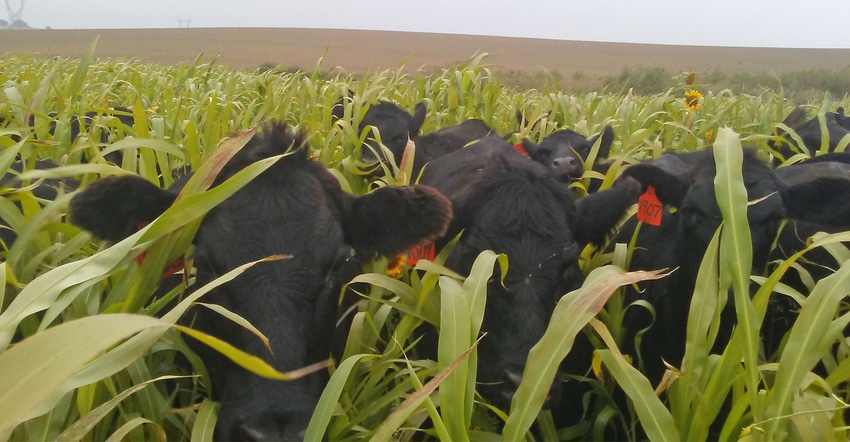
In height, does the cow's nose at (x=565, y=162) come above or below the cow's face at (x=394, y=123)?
below

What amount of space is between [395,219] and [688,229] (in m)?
1.89

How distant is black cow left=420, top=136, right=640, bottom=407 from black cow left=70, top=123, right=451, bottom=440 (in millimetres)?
605

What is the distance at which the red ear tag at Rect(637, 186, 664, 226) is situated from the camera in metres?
3.32

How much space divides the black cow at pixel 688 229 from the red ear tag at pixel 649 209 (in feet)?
0.26

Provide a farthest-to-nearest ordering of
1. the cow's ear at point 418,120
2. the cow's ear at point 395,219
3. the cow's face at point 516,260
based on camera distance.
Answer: the cow's ear at point 418,120 → the cow's face at point 516,260 → the cow's ear at point 395,219

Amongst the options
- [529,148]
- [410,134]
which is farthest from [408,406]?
[410,134]

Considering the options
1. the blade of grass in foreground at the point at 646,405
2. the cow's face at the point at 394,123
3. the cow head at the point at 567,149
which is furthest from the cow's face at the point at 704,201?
the cow's face at the point at 394,123

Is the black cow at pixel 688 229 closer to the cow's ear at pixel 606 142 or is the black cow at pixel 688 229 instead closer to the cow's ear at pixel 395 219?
the cow's ear at pixel 395 219

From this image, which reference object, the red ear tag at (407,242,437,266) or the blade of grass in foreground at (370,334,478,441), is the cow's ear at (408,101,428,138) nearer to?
the red ear tag at (407,242,437,266)

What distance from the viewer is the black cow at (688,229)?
10.6 ft

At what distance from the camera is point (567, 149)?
5.86 meters

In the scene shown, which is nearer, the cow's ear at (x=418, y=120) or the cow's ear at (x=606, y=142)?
the cow's ear at (x=606, y=142)

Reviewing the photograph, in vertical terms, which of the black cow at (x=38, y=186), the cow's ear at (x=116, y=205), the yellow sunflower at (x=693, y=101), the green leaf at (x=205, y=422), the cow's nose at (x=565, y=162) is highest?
the yellow sunflower at (x=693, y=101)

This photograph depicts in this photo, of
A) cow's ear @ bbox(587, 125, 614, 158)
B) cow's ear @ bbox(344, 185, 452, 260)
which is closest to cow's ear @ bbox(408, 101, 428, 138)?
cow's ear @ bbox(587, 125, 614, 158)
